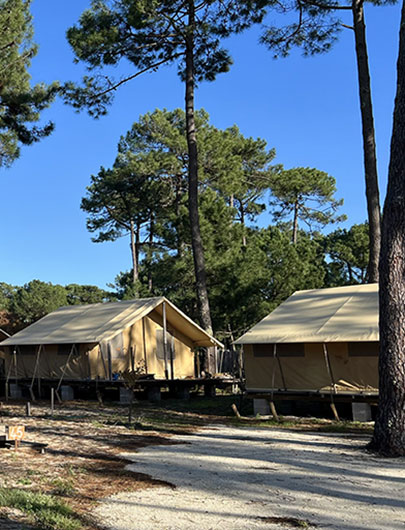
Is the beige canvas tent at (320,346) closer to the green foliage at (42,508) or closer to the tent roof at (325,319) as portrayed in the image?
the tent roof at (325,319)

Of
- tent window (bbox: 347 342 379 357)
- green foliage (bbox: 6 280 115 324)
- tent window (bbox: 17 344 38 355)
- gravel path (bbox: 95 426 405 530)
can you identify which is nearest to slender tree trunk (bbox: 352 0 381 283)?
tent window (bbox: 347 342 379 357)

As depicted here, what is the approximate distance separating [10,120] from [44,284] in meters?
24.9

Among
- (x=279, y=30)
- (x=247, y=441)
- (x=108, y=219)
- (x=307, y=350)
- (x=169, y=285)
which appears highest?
(x=279, y=30)

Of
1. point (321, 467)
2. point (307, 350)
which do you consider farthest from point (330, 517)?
point (307, 350)

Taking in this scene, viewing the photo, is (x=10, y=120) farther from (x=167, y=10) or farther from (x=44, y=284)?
(x=44, y=284)

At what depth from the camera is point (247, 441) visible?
10039 millimetres

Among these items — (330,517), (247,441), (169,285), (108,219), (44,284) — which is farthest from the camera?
(44,284)

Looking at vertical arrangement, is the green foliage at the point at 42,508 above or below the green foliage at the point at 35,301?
below

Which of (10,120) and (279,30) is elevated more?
(279,30)

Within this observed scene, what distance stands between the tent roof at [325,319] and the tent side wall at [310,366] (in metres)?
0.44

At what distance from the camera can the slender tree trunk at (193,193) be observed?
62.2 feet

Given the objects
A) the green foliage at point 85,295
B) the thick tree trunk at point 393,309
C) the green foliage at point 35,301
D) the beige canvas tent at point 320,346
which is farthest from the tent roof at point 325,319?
the green foliage at point 85,295

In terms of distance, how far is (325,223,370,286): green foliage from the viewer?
35.5 m

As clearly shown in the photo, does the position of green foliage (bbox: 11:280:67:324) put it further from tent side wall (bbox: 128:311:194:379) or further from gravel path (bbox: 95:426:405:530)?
gravel path (bbox: 95:426:405:530)
